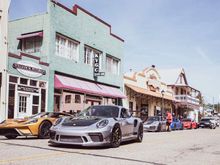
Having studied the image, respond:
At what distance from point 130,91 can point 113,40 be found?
21.7 feet

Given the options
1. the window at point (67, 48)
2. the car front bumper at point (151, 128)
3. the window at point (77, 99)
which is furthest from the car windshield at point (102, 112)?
the car front bumper at point (151, 128)

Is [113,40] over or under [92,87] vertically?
over

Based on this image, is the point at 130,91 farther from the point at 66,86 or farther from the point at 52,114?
the point at 52,114

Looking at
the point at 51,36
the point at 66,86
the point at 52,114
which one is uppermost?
the point at 51,36

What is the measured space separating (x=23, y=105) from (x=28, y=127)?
27.6ft

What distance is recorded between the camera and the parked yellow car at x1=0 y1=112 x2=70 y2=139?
1179 centimetres

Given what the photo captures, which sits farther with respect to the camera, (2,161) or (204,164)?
(204,164)

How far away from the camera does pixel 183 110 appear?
5975cm

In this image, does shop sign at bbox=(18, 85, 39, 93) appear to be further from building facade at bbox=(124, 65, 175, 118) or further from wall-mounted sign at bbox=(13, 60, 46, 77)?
building facade at bbox=(124, 65, 175, 118)

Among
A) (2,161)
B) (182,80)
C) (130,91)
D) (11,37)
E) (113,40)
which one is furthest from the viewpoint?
(182,80)

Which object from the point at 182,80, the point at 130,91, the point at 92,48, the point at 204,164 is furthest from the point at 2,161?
the point at 182,80

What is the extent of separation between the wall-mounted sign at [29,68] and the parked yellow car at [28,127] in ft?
23.2

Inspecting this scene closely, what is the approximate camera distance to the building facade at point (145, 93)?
35.2 meters

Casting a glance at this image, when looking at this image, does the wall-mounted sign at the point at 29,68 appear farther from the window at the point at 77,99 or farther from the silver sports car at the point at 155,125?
the silver sports car at the point at 155,125
